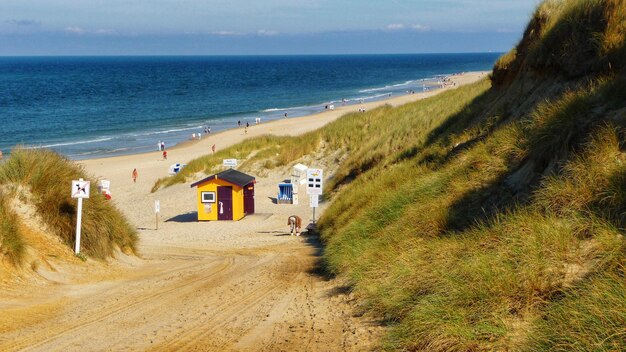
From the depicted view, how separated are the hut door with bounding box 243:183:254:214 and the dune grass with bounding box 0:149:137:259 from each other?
516 inches

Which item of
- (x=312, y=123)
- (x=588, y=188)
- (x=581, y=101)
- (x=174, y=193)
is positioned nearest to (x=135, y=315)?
(x=588, y=188)

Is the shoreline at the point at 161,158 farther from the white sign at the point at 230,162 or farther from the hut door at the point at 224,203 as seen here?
the hut door at the point at 224,203

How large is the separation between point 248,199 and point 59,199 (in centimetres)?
1456

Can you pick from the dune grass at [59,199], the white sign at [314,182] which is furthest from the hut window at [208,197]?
the dune grass at [59,199]

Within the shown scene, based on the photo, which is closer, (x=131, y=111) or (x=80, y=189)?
(x=80, y=189)

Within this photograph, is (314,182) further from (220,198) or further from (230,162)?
(230,162)

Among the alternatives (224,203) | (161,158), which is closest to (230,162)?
(224,203)

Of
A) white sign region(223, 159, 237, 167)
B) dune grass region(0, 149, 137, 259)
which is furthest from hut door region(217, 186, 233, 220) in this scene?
dune grass region(0, 149, 137, 259)

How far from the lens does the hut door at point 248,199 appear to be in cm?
2764

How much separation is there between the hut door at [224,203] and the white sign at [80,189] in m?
13.9

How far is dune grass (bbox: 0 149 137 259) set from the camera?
13.3 meters

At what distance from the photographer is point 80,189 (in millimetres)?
12727

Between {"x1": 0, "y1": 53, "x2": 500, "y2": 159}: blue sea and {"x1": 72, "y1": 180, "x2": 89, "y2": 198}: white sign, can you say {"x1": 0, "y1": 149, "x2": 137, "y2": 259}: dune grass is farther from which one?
{"x1": 0, "y1": 53, "x2": 500, "y2": 159}: blue sea

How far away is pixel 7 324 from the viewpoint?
8.41m
